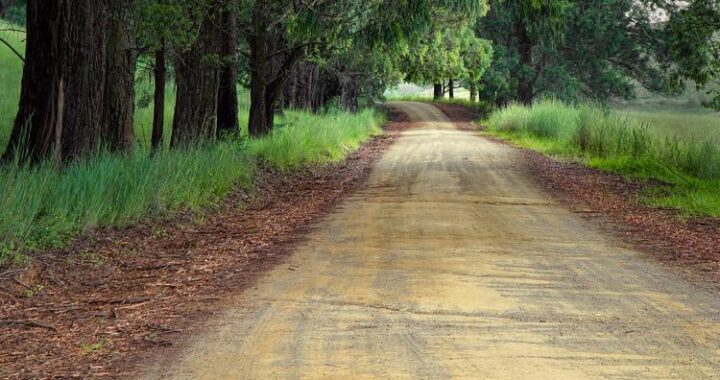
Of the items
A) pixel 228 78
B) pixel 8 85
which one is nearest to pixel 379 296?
pixel 228 78

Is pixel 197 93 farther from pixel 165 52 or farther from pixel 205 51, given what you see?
pixel 165 52

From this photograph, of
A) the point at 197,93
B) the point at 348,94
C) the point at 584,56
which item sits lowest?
the point at 197,93

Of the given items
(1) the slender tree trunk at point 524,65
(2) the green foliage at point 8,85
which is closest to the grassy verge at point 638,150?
(2) the green foliage at point 8,85

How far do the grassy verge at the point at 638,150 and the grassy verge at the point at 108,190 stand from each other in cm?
663

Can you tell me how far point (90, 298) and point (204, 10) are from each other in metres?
8.59

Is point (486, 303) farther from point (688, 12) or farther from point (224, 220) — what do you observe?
point (688, 12)

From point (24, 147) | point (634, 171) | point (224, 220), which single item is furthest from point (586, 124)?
point (24, 147)

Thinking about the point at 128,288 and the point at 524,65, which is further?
the point at 524,65

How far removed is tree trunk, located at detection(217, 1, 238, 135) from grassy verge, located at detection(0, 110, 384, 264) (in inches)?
66.2

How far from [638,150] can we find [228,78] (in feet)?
30.4

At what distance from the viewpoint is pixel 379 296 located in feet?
21.1

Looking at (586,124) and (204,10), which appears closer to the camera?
Result: (204,10)

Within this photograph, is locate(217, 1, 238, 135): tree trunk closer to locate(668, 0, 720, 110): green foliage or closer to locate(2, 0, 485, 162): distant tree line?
locate(2, 0, 485, 162): distant tree line

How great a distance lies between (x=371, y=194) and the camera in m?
13.6
